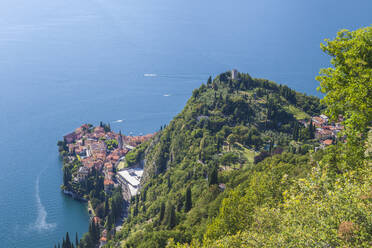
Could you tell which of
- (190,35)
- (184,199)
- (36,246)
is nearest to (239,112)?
(184,199)

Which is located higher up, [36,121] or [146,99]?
[146,99]

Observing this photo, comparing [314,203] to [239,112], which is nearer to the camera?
[314,203]

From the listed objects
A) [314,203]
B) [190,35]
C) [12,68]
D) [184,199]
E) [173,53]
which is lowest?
[184,199]

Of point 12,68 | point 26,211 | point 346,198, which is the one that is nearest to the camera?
point 346,198

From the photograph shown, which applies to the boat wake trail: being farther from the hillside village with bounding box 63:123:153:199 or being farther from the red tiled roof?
the red tiled roof

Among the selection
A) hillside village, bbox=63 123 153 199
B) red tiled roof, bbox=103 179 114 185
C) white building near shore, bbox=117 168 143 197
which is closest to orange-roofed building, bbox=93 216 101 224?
white building near shore, bbox=117 168 143 197

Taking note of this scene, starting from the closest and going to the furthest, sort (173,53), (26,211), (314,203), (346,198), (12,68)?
1. (346,198)
2. (314,203)
3. (26,211)
4. (12,68)
5. (173,53)

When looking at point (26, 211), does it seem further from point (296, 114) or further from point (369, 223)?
point (369, 223)
